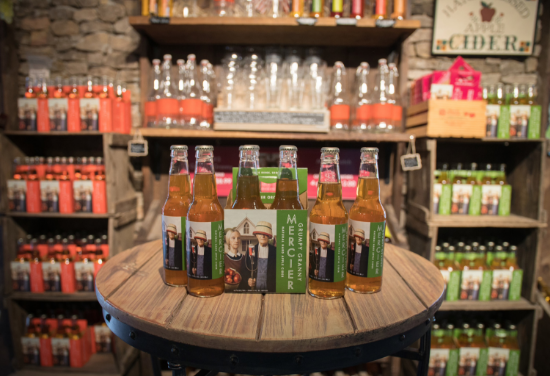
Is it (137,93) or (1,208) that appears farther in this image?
(137,93)

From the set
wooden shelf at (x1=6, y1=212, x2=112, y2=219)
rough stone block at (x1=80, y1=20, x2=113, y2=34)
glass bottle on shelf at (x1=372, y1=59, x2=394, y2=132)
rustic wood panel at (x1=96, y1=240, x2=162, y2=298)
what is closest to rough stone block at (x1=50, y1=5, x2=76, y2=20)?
rough stone block at (x1=80, y1=20, x2=113, y2=34)

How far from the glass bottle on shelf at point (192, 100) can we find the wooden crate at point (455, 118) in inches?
53.9

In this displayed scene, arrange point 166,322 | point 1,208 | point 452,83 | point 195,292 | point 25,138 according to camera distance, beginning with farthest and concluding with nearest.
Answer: point 25,138, point 1,208, point 452,83, point 195,292, point 166,322

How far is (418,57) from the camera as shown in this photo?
2367 mm

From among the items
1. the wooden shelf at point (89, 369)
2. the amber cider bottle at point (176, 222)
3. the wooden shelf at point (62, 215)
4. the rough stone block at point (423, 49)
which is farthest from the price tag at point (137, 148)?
the rough stone block at point (423, 49)

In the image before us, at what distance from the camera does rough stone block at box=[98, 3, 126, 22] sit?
7.77 ft

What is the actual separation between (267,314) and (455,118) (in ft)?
5.65

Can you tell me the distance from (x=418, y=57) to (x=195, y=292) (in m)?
2.32

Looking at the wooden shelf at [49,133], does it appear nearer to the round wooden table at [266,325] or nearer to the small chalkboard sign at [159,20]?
the small chalkboard sign at [159,20]

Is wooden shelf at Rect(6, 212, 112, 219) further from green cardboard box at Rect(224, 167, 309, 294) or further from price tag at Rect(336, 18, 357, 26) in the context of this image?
price tag at Rect(336, 18, 357, 26)

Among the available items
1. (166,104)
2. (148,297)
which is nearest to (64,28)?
(166,104)

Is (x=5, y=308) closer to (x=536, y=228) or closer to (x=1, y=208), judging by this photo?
(x=1, y=208)

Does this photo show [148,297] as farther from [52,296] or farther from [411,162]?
[52,296]

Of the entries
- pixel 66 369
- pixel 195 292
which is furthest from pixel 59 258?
pixel 195 292
